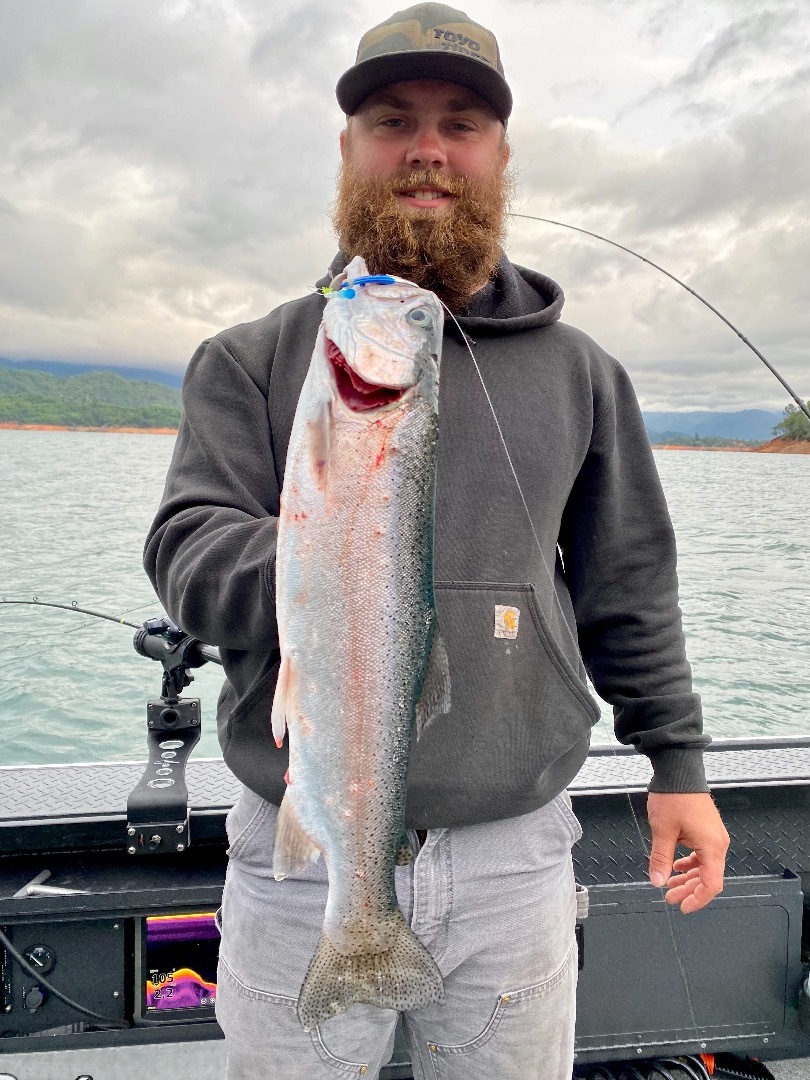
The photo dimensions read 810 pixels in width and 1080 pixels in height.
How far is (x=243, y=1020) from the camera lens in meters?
1.74

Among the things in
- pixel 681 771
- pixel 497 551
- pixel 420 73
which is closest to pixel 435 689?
pixel 497 551

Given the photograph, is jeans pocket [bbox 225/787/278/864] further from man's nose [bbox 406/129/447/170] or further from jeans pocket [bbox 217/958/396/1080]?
man's nose [bbox 406/129/447/170]

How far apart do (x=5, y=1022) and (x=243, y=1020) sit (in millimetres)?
1707

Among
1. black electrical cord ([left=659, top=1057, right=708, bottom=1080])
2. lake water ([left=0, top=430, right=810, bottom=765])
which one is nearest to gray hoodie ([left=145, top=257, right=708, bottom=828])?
black electrical cord ([left=659, top=1057, right=708, bottom=1080])

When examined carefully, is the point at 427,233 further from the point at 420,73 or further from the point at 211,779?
A: the point at 211,779

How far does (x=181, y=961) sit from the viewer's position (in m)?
2.88

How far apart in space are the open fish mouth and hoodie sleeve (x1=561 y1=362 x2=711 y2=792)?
0.90 m

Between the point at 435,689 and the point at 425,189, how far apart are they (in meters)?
1.34

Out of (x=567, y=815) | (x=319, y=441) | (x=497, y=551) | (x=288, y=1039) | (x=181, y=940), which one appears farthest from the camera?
(x=181, y=940)

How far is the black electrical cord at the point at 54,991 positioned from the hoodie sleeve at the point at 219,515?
1.84 meters

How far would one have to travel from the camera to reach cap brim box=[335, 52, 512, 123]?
1985mm

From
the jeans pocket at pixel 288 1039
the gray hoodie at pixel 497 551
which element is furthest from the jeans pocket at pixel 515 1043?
the gray hoodie at pixel 497 551

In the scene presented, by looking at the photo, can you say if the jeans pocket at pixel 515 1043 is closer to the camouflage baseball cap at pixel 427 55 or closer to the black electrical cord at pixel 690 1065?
the black electrical cord at pixel 690 1065

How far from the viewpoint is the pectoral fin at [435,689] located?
1.48 m
